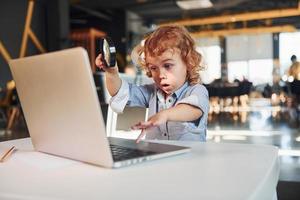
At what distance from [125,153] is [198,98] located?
330 mm

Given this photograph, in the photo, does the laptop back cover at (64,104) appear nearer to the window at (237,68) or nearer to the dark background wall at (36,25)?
the dark background wall at (36,25)

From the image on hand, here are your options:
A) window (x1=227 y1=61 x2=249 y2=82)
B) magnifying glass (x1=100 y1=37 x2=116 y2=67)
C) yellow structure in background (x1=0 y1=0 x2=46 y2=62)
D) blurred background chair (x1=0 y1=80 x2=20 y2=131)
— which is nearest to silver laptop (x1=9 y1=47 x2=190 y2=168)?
magnifying glass (x1=100 y1=37 x2=116 y2=67)

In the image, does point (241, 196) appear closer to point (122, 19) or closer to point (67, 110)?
point (67, 110)

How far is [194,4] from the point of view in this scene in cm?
1031

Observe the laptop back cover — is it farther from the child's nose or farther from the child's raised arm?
the child's nose

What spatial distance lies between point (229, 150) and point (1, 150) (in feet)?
1.67

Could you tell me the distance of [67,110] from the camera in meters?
0.60

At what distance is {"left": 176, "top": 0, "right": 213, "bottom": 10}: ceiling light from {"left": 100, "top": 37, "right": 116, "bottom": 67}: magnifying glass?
9432 mm

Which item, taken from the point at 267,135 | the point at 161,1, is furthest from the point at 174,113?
the point at 161,1

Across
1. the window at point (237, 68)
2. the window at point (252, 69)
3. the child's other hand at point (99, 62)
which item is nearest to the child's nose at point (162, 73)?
the child's other hand at point (99, 62)

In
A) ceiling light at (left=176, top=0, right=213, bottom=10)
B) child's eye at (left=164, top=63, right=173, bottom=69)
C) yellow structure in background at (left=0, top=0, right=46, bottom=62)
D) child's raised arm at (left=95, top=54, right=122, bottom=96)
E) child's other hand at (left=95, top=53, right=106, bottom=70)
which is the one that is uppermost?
ceiling light at (left=176, top=0, right=213, bottom=10)

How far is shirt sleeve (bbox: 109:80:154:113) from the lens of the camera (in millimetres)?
1107

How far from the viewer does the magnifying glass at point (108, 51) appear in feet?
2.51

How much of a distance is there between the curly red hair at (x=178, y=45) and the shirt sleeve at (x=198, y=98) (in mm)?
60
